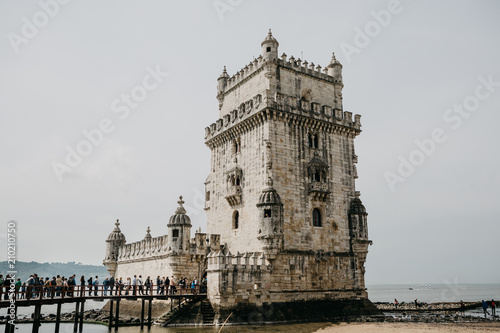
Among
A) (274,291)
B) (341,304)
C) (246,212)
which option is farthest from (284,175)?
(341,304)

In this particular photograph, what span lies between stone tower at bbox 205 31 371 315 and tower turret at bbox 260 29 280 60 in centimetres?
8

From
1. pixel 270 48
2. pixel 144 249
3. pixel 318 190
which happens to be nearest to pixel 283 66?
pixel 270 48

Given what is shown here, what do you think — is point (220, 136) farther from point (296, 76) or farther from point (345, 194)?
point (345, 194)

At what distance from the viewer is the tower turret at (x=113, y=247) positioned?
47.0 meters

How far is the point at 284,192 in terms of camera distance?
3189 cm

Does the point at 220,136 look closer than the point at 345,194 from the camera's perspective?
No

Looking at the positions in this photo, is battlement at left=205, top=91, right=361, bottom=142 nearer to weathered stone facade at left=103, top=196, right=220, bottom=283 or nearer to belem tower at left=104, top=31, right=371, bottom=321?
belem tower at left=104, top=31, right=371, bottom=321

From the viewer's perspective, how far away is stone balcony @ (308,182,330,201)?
32938 mm

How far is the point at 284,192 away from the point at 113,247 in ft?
80.4

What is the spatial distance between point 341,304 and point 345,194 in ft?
28.8

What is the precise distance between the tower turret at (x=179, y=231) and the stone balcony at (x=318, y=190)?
1020 centimetres

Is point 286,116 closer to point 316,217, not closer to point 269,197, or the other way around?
point 269,197

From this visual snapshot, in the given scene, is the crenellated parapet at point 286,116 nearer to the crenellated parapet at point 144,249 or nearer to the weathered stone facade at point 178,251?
the weathered stone facade at point 178,251

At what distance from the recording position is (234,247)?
111ft
